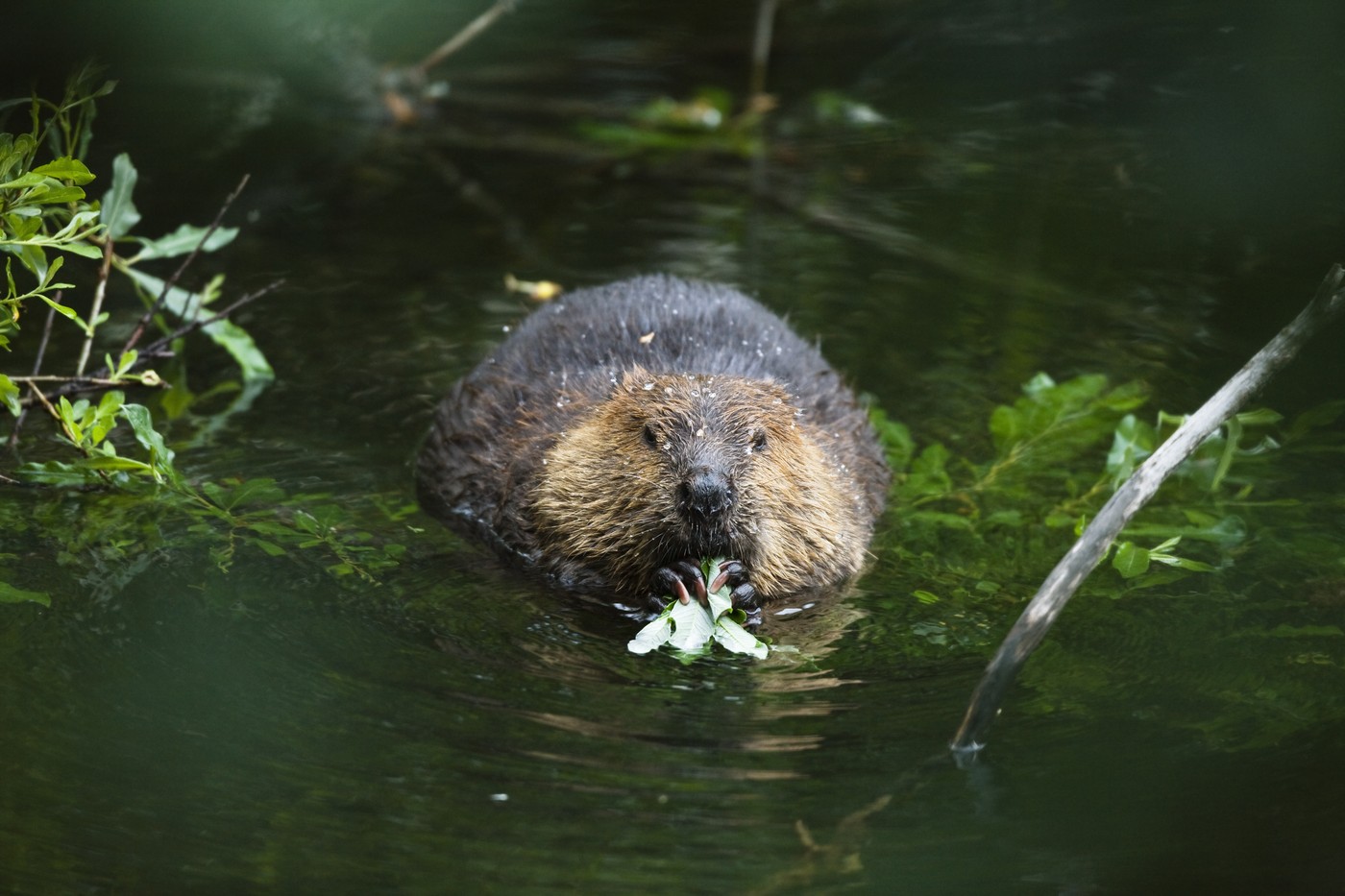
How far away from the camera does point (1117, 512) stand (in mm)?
3617

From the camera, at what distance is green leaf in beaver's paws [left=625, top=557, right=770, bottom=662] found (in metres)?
4.37

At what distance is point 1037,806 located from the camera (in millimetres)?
3492

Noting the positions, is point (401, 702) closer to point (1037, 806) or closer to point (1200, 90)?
point (1037, 806)

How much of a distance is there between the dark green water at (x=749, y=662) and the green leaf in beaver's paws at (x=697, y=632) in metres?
0.06

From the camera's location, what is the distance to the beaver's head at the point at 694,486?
468 centimetres

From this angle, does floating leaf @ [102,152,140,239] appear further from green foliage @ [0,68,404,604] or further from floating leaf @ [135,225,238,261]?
floating leaf @ [135,225,238,261]

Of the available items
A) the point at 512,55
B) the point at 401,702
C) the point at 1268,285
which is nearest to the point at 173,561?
the point at 401,702

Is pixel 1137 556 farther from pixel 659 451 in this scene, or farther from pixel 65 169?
pixel 65 169

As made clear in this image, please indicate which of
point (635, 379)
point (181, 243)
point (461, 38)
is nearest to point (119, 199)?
point (181, 243)

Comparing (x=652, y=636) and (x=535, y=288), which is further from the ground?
(x=535, y=288)

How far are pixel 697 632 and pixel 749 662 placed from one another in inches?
7.1

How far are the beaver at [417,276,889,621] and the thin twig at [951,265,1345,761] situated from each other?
3.85 feet

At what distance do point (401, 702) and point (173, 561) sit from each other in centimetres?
113

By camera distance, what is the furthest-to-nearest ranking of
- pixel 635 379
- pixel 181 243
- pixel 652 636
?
1. pixel 181 243
2. pixel 635 379
3. pixel 652 636
